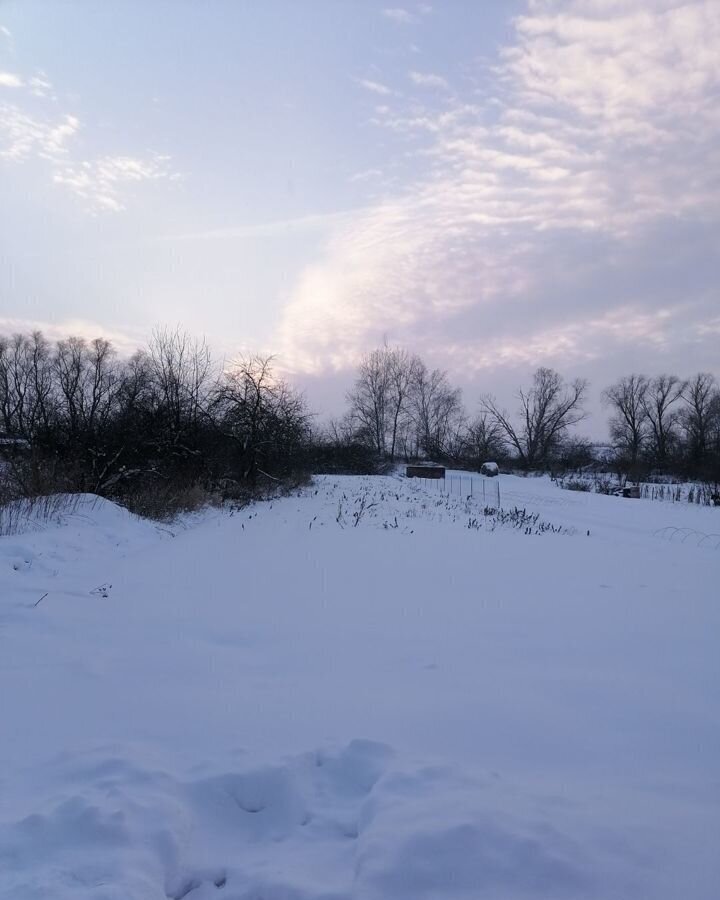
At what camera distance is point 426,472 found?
3828cm

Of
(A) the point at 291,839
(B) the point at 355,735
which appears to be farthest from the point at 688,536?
(A) the point at 291,839

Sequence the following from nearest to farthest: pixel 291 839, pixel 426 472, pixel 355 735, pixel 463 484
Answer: pixel 291 839 → pixel 355 735 → pixel 463 484 → pixel 426 472

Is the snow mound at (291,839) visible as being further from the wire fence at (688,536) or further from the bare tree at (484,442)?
the bare tree at (484,442)

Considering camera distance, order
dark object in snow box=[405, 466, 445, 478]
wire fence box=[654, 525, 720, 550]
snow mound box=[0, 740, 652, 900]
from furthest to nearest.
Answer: dark object in snow box=[405, 466, 445, 478], wire fence box=[654, 525, 720, 550], snow mound box=[0, 740, 652, 900]

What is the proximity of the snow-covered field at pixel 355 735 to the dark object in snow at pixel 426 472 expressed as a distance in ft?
100

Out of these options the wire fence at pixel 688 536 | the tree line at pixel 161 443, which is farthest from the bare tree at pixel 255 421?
the wire fence at pixel 688 536

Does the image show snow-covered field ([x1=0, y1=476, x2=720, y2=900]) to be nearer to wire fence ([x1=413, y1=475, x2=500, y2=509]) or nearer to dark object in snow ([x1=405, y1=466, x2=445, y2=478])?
wire fence ([x1=413, y1=475, x2=500, y2=509])

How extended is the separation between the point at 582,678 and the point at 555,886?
7.23 feet

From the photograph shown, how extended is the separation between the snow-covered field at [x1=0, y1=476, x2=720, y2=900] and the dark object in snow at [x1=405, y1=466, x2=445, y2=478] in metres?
30.6

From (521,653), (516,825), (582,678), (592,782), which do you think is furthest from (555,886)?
(521,653)

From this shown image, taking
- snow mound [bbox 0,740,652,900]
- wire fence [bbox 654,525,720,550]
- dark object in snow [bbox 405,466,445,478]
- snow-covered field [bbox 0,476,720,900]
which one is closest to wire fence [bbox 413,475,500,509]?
dark object in snow [bbox 405,466,445,478]

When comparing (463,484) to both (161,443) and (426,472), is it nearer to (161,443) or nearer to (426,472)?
(426,472)

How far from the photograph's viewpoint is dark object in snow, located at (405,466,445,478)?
124 feet

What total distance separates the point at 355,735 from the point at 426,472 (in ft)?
116
